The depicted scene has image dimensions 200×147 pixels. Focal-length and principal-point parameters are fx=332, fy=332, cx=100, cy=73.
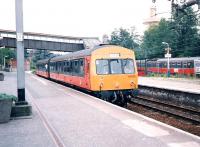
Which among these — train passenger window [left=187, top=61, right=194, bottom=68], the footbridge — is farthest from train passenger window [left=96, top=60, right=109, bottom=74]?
the footbridge

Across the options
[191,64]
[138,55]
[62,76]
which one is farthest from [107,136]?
[138,55]

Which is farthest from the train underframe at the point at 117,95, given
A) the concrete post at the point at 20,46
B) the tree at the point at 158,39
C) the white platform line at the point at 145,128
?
the tree at the point at 158,39

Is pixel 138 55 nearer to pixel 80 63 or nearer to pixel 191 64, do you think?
pixel 191 64

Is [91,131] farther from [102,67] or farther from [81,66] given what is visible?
[81,66]

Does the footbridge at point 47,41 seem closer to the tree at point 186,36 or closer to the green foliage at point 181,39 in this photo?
the green foliage at point 181,39

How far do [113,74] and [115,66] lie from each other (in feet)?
1.60

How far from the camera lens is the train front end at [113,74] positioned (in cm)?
1584

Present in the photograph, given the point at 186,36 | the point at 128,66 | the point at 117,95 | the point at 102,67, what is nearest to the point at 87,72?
the point at 102,67

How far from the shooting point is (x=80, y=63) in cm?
1827

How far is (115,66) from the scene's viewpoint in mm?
16359

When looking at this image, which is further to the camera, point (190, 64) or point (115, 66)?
point (190, 64)

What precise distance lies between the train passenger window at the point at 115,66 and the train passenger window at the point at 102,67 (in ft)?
0.82

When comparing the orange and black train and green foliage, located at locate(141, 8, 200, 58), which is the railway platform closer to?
the orange and black train

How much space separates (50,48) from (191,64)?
26830 mm
